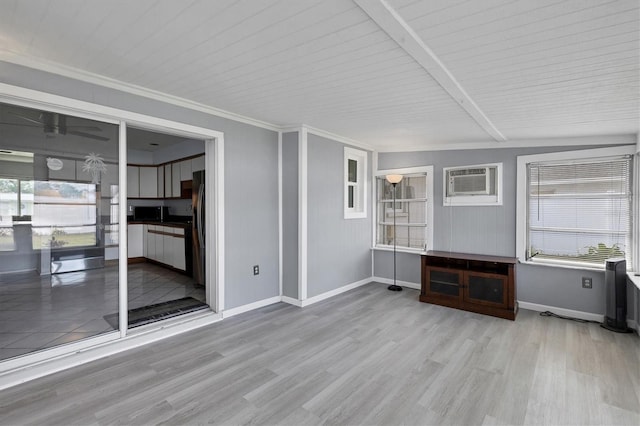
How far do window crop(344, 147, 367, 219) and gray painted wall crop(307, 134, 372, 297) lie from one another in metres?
0.13

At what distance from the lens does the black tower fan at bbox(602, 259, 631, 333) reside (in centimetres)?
349

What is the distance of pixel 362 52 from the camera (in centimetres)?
214

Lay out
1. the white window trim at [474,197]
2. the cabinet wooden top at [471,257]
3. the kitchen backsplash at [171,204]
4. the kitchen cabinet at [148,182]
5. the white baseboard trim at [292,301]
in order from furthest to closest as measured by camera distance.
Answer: the kitchen cabinet at [148,182] → the kitchen backsplash at [171,204] → the white window trim at [474,197] → the white baseboard trim at [292,301] → the cabinet wooden top at [471,257]

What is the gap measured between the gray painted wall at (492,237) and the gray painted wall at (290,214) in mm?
1981

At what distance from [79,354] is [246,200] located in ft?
7.26

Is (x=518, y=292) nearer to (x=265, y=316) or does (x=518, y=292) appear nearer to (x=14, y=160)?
(x=265, y=316)

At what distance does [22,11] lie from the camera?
1.80 metres

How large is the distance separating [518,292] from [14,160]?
18.9 ft

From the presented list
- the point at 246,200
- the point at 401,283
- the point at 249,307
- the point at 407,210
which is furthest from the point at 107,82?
the point at 401,283

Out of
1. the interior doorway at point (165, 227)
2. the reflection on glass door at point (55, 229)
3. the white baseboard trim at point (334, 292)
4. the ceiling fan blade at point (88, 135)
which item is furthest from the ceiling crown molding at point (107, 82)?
the white baseboard trim at point (334, 292)

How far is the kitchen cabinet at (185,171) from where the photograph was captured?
599cm

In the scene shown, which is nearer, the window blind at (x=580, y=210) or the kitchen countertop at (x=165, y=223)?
the window blind at (x=580, y=210)

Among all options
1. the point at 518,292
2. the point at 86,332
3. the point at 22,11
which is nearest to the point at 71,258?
the point at 86,332

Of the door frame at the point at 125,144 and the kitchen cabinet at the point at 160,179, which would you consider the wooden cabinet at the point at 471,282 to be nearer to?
the door frame at the point at 125,144
